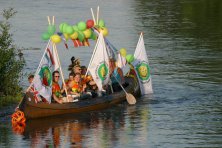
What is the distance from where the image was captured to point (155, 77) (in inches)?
1582

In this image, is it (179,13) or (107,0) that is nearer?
(179,13)

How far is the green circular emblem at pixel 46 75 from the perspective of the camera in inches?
1243

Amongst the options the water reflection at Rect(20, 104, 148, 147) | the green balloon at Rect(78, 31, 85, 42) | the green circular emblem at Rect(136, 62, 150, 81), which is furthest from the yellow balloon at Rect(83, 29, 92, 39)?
the green circular emblem at Rect(136, 62, 150, 81)

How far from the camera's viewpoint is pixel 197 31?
56375 millimetres

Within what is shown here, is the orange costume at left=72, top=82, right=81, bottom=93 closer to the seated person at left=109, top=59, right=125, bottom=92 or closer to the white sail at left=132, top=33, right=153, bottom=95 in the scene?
the seated person at left=109, top=59, right=125, bottom=92

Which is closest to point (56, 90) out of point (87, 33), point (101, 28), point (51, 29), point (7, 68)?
point (51, 29)

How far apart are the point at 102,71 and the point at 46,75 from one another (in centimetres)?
292

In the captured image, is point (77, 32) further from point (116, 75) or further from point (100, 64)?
point (116, 75)

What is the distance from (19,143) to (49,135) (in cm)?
154

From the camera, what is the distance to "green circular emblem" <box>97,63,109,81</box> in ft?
111

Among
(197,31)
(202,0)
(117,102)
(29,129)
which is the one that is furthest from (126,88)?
(202,0)

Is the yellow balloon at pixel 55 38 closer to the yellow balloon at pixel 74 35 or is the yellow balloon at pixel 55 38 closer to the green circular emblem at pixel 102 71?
the yellow balloon at pixel 74 35

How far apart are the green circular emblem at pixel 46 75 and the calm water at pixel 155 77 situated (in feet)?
4.08

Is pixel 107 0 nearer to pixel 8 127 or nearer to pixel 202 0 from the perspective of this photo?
pixel 202 0
